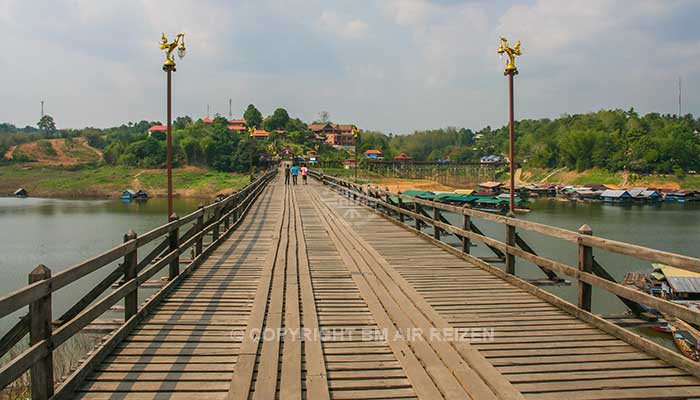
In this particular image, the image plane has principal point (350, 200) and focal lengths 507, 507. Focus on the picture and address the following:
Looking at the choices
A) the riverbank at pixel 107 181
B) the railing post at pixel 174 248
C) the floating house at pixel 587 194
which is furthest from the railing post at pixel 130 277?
the floating house at pixel 587 194

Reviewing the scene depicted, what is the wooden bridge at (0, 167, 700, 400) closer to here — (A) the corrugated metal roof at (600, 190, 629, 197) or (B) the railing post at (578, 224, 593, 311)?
(B) the railing post at (578, 224, 593, 311)

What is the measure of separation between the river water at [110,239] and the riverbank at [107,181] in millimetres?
30108

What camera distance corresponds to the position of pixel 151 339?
16.0 feet

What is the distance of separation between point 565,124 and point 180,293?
161 metres

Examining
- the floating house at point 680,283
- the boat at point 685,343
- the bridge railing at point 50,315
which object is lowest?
the boat at point 685,343

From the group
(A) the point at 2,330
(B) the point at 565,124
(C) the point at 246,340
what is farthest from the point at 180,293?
(B) the point at 565,124

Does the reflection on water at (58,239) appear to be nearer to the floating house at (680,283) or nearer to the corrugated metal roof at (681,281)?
the floating house at (680,283)

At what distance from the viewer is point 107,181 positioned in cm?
9625

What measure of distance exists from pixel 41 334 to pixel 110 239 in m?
34.5

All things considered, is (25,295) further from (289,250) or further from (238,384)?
(289,250)

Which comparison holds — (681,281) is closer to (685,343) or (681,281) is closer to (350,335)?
(685,343)

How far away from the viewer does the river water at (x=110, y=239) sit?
69.9 feet

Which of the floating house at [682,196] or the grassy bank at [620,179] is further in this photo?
the grassy bank at [620,179]

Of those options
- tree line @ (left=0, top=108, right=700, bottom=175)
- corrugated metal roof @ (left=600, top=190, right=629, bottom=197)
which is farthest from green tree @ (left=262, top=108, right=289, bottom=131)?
corrugated metal roof @ (left=600, top=190, right=629, bottom=197)
